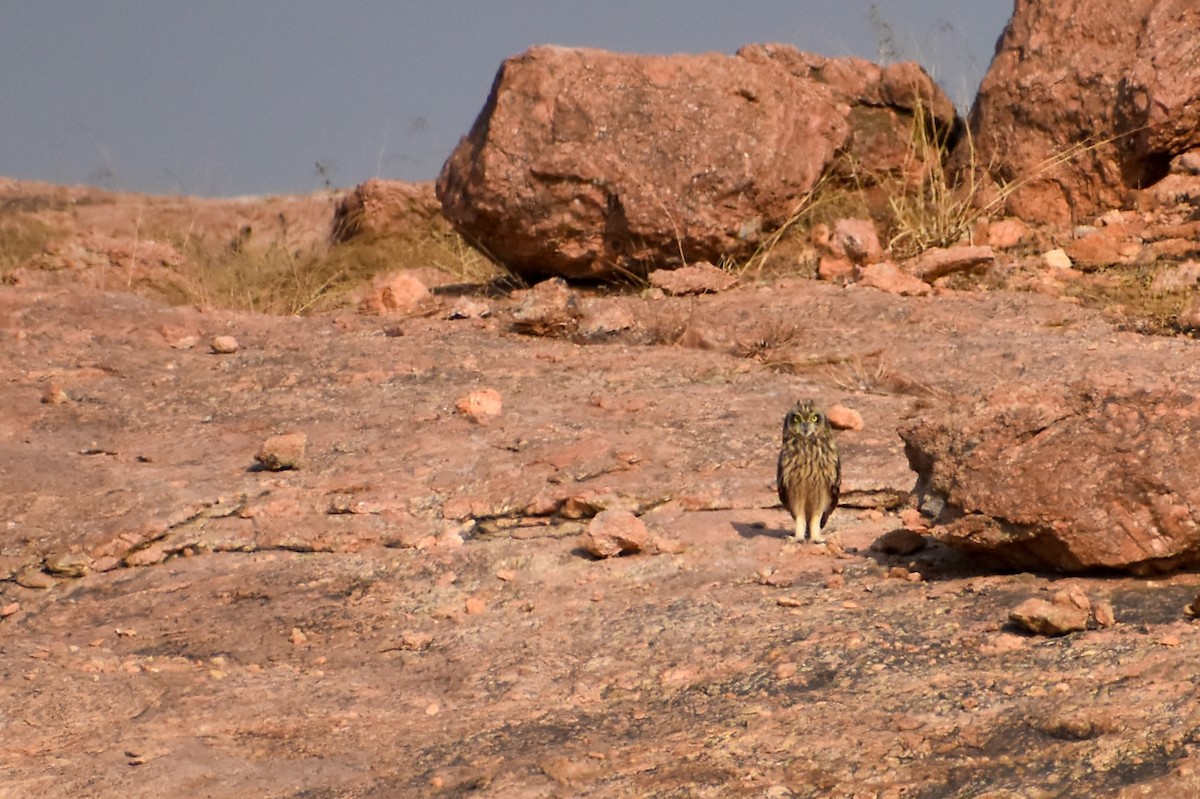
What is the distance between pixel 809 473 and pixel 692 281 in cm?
451

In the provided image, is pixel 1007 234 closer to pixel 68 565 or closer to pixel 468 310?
pixel 468 310

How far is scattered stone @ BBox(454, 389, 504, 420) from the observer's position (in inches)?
303

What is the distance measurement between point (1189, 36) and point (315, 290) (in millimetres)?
6563

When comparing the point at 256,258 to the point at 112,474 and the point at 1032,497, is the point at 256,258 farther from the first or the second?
the point at 1032,497

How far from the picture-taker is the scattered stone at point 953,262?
9875mm

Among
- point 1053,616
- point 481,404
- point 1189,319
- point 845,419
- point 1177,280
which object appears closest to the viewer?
point 1053,616

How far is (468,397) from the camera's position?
25.6 feet

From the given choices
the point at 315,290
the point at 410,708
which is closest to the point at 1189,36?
the point at 315,290

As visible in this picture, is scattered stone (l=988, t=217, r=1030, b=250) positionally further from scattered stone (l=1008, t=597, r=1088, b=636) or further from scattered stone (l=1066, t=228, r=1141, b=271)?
scattered stone (l=1008, t=597, r=1088, b=636)

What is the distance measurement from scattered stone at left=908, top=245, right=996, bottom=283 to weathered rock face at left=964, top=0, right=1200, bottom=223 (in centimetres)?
118

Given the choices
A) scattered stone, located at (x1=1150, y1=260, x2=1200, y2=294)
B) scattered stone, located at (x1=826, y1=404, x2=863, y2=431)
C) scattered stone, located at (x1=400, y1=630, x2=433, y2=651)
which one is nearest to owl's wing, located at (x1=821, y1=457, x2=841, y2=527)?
scattered stone, located at (x1=826, y1=404, x2=863, y2=431)

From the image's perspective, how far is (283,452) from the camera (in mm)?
7117

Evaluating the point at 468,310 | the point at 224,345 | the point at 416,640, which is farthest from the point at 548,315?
the point at 416,640

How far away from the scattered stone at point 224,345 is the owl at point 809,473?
424cm
